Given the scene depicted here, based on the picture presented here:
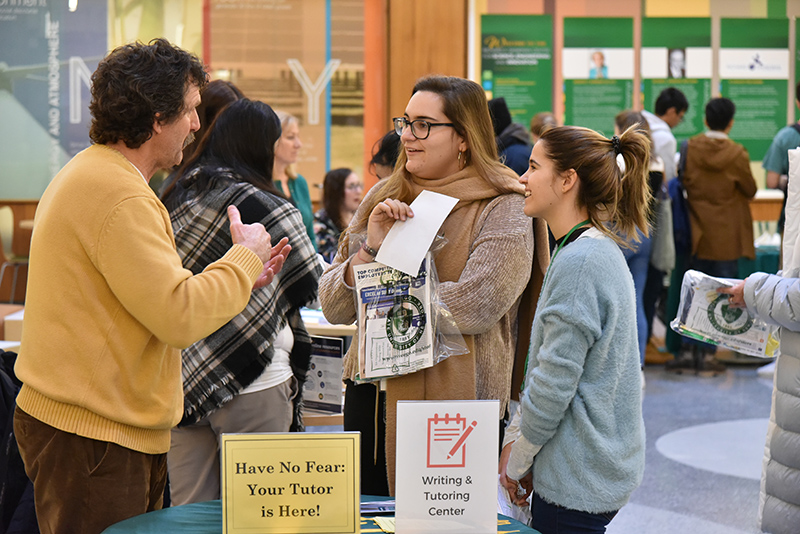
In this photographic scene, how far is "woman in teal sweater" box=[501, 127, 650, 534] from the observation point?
1743mm

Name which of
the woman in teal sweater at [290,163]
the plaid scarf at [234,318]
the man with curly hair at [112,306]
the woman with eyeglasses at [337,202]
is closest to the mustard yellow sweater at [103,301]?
the man with curly hair at [112,306]

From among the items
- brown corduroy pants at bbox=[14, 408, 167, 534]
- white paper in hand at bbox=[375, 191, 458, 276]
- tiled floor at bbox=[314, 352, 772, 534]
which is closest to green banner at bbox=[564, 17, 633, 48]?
tiled floor at bbox=[314, 352, 772, 534]

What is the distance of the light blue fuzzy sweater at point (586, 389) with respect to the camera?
1741 millimetres

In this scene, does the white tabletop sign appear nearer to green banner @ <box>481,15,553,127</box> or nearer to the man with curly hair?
the man with curly hair

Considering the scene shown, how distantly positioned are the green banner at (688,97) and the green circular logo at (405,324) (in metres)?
6.24

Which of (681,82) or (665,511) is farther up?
(681,82)

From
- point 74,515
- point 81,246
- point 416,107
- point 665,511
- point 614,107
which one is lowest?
point 665,511

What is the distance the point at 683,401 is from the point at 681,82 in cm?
341

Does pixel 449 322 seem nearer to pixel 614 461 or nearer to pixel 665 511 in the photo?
pixel 614 461

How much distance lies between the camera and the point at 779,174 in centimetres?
624

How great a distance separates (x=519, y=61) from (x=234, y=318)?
18.7 ft

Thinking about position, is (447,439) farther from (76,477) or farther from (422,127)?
(422,127)

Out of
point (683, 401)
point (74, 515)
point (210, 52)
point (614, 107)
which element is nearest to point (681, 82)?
point (614, 107)

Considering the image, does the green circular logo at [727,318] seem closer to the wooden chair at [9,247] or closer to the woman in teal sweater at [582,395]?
the woman in teal sweater at [582,395]
